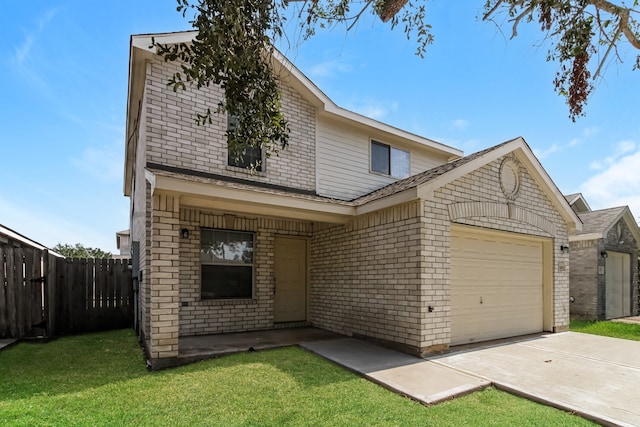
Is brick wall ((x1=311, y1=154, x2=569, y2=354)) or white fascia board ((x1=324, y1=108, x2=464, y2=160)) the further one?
white fascia board ((x1=324, y1=108, x2=464, y2=160))

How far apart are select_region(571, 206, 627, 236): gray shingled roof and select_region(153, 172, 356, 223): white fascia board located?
407 inches

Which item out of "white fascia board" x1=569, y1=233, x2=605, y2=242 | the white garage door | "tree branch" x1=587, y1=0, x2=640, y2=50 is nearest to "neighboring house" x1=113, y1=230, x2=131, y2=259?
the white garage door

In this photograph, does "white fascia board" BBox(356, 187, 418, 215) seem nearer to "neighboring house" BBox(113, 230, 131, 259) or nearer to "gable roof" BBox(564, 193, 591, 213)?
"gable roof" BBox(564, 193, 591, 213)

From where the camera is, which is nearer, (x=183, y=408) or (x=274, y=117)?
(x=183, y=408)

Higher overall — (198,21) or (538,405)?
(198,21)

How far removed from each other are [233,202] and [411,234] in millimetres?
3322

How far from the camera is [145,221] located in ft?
21.3

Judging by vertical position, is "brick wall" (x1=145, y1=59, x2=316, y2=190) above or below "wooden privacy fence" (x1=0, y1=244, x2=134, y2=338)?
above

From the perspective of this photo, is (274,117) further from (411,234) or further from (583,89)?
(583,89)

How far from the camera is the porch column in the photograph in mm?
5438

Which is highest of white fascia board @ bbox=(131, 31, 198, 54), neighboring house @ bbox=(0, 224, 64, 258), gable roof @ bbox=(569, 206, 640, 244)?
white fascia board @ bbox=(131, 31, 198, 54)

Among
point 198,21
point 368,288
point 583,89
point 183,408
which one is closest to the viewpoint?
point 198,21

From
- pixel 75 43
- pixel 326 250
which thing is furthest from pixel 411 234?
pixel 75 43

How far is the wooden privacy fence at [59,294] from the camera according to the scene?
730 centimetres
